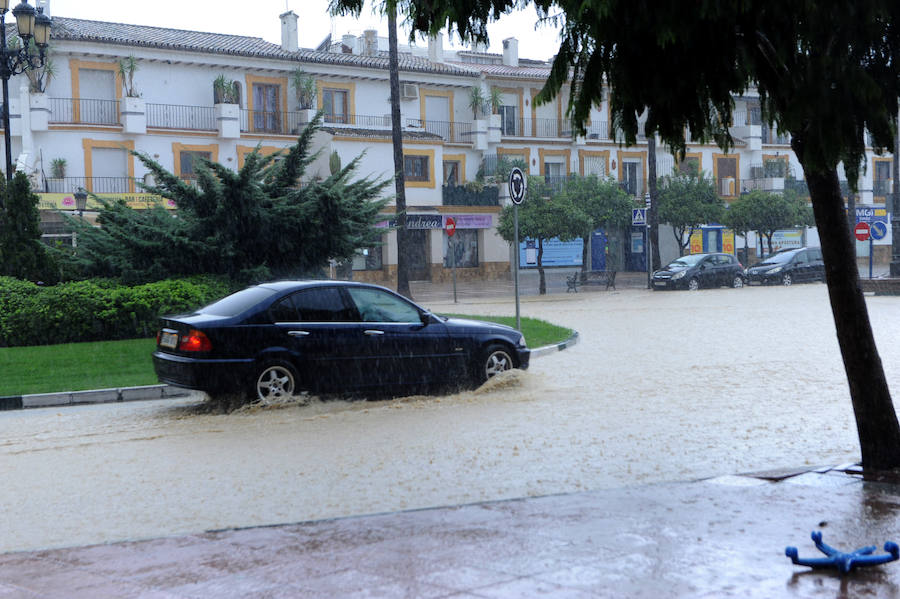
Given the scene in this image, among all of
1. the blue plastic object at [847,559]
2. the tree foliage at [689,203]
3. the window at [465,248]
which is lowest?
the blue plastic object at [847,559]

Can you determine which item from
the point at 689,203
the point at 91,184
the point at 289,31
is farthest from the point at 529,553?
the point at 289,31

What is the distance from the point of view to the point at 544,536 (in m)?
5.57

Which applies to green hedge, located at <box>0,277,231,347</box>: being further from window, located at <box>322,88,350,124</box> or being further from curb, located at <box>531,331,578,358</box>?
window, located at <box>322,88,350,124</box>

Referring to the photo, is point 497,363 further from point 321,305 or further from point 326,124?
point 326,124

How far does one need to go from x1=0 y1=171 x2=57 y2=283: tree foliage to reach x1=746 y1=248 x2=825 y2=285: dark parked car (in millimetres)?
28875

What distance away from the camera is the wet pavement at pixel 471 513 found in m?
4.78

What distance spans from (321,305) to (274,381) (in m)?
1.04

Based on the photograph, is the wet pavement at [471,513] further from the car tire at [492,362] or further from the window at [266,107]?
the window at [266,107]

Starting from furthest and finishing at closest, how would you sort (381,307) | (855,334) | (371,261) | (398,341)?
(371,261) < (381,307) < (398,341) < (855,334)

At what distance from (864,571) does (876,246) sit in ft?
221

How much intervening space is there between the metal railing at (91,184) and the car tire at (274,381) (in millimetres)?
30353

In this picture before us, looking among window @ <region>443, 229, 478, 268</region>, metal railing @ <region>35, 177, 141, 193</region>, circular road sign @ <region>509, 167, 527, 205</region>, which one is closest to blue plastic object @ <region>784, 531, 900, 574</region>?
circular road sign @ <region>509, 167, 527, 205</region>

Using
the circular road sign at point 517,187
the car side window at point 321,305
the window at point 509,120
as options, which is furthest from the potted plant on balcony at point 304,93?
the car side window at point 321,305

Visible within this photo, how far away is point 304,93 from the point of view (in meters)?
46.7
